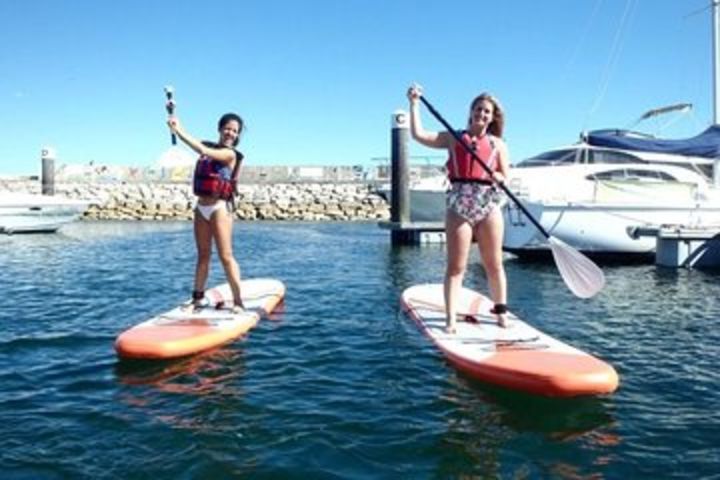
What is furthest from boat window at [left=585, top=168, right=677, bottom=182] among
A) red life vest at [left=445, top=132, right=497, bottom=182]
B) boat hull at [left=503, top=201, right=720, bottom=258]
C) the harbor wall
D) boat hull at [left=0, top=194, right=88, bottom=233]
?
the harbor wall

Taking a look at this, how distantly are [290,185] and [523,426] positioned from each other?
43.1 meters

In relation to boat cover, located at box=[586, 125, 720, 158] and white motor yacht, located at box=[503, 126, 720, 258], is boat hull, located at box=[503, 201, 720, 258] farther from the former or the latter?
boat cover, located at box=[586, 125, 720, 158]

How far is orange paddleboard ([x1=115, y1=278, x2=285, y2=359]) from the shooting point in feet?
19.0

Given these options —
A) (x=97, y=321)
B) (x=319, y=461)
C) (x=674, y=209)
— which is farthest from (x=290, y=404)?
(x=674, y=209)

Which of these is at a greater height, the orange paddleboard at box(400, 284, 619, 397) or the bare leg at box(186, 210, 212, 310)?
the bare leg at box(186, 210, 212, 310)

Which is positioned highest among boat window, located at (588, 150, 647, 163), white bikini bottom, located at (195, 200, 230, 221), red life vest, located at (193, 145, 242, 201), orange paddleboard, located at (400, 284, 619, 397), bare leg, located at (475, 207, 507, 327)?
boat window, located at (588, 150, 647, 163)

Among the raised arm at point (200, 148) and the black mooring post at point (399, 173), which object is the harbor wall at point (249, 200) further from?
the raised arm at point (200, 148)

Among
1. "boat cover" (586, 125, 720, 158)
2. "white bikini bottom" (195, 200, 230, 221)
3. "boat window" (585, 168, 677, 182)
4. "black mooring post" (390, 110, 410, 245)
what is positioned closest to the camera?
"white bikini bottom" (195, 200, 230, 221)

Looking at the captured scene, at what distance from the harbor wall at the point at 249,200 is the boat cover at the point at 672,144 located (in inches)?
704

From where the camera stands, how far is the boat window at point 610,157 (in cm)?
1839

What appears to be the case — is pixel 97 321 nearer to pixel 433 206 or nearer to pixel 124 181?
pixel 433 206

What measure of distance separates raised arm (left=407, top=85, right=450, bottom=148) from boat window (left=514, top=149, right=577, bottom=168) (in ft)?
46.0

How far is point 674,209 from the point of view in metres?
15.5

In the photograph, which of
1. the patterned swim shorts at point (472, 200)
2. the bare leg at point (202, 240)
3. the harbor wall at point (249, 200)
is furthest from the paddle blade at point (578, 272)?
the harbor wall at point (249, 200)
